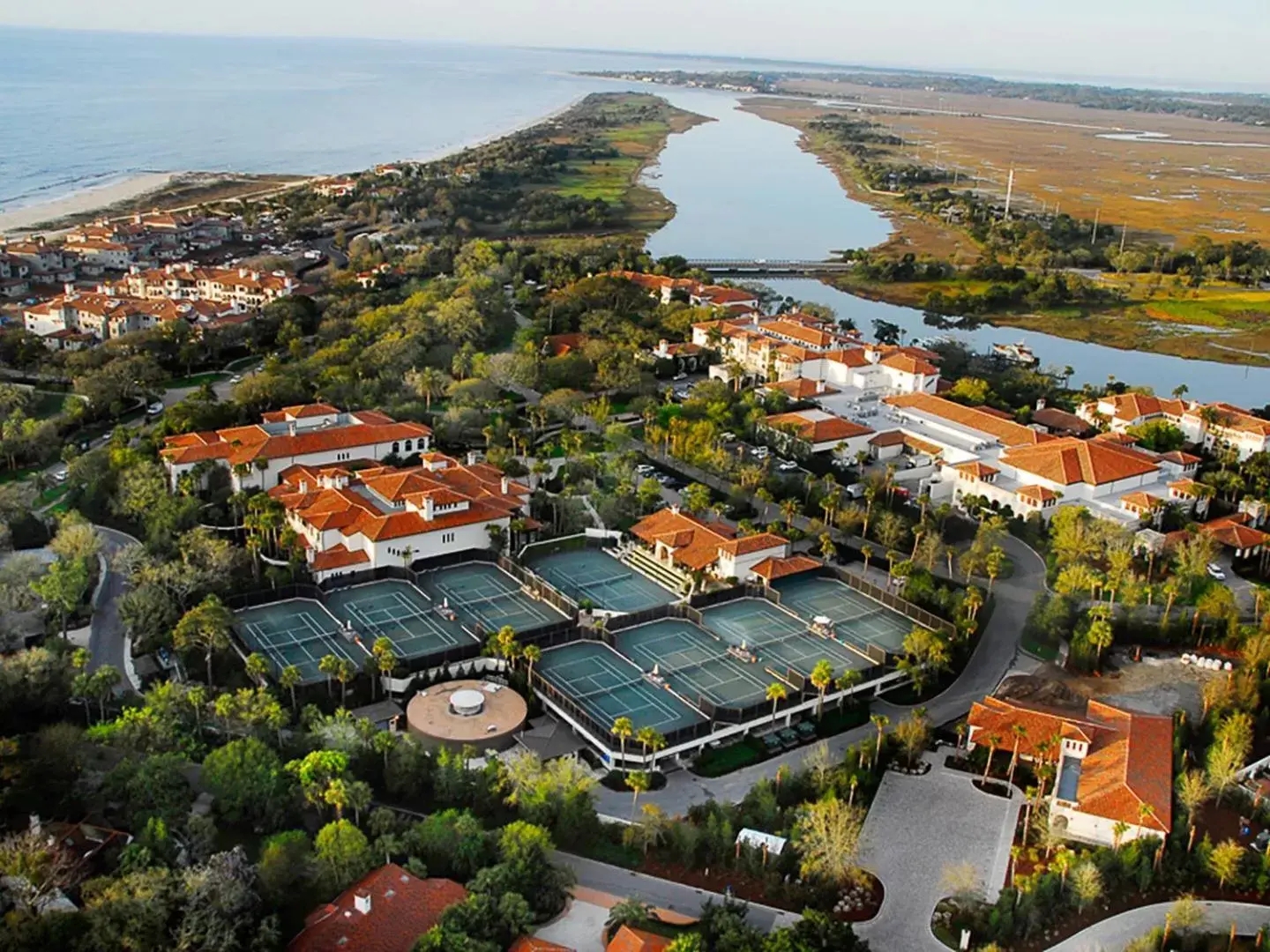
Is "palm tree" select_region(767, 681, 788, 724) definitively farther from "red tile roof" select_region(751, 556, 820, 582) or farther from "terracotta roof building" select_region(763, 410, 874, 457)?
"terracotta roof building" select_region(763, 410, 874, 457)

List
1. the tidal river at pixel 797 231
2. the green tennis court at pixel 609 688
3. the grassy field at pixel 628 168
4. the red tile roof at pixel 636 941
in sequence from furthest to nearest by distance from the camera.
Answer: the grassy field at pixel 628 168, the tidal river at pixel 797 231, the green tennis court at pixel 609 688, the red tile roof at pixel 636 941

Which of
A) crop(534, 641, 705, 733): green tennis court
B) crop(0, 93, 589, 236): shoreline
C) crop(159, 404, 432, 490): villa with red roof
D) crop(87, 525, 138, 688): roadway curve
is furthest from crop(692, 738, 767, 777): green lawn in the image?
crop(0, 93, 589, 236): shoreline

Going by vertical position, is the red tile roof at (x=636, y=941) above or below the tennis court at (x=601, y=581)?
above

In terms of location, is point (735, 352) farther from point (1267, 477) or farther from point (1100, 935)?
point (1100, 935)

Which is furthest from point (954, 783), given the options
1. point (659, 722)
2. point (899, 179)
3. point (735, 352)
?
point (899, 179)

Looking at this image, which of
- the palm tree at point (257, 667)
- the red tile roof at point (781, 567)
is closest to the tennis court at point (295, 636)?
the palm tree at point (257, 667)

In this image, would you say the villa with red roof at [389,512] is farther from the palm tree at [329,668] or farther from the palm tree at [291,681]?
the palm tree at [291,681]
